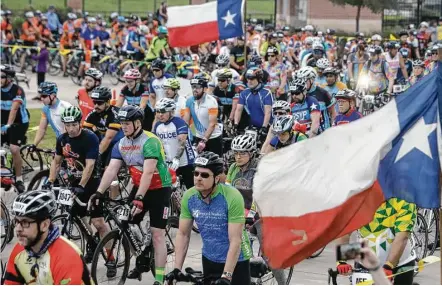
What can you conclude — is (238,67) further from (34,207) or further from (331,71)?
(34,207)

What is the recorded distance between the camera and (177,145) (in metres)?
14.2

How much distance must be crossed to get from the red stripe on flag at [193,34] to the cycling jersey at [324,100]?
372cm

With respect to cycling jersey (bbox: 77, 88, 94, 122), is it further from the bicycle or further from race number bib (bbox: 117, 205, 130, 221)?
race number bib (bbox: 117, 205, 130, 221)

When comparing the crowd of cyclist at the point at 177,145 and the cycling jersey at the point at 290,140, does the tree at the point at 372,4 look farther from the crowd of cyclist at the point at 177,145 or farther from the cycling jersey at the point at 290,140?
the cycling jersey at the point at 290,140

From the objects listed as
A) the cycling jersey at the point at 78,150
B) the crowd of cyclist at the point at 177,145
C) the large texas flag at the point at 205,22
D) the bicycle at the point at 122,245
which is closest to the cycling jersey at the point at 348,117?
the crowd of cyclist at the point at 177,145

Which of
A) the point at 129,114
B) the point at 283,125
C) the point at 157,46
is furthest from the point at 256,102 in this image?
the point at 157,46

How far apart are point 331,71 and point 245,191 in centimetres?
800

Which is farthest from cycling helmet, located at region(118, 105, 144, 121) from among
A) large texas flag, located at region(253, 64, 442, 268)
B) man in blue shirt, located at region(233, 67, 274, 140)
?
man in blue shirt, located at region(233, 67, 274, 140)

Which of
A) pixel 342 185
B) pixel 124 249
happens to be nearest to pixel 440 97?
pixel 342 185

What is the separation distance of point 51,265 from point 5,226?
22.5 feet

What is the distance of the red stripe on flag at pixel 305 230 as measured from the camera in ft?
22.9

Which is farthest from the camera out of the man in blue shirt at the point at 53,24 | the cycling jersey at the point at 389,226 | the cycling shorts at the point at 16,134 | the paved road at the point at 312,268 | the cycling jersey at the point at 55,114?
the man in blue shirt at the point at 53,24

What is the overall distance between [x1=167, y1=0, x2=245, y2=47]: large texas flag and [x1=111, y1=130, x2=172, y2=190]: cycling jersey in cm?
911

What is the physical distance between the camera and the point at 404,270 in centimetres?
881
